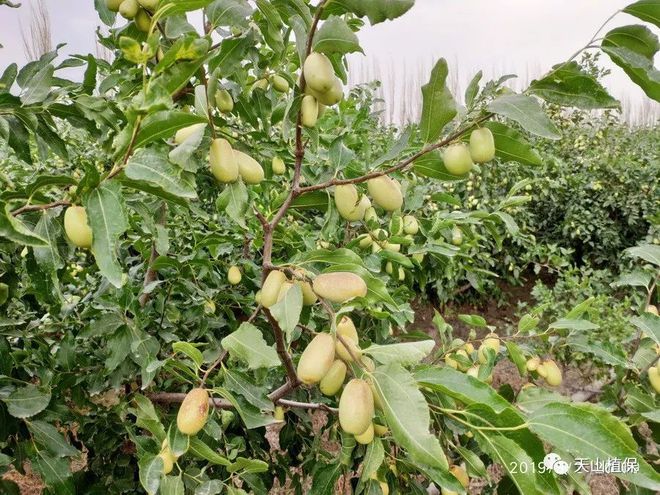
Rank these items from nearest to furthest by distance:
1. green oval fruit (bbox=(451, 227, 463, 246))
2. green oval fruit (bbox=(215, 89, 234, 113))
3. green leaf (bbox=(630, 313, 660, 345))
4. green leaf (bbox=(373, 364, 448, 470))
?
1. green leaf (bbox=(373, 364, 448, 470))
2. green oval fruit (bbox=(215, 89, 234, 113))
3. green leaf (bbox=(630, 313, 660, 345))
4. green oval fruit (bbox=(451, 227, 463, 246))

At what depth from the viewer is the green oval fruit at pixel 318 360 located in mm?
559

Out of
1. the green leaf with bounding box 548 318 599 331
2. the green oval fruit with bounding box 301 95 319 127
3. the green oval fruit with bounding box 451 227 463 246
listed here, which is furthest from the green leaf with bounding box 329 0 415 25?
the green oval fruit with bounding box 451 227 463 246

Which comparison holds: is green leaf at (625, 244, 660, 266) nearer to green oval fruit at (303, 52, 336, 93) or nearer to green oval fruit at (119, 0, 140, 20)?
green oval fruit at (303, 52, 336, 93)

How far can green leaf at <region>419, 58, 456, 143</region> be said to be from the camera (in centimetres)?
58

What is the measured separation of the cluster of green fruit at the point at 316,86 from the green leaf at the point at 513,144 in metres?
0.19

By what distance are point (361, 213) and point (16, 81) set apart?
2.24 feet

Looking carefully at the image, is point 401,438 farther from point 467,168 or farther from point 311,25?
point 311,25

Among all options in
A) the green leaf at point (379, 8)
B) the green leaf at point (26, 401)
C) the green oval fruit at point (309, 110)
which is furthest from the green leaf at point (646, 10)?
the green leaf at point (26, 401)

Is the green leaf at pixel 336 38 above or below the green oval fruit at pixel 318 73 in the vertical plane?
above

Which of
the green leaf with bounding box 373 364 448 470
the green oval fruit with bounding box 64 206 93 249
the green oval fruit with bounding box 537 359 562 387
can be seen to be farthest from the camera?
the green oval fruit with bounding box 537 359 562 387

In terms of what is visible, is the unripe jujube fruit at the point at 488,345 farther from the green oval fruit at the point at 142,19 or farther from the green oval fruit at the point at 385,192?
the green oval fruit at the point at 142,19

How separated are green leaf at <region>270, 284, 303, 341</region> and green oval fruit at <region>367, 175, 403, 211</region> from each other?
0.18 meters

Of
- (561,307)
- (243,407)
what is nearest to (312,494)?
(243,407)

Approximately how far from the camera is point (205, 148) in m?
0.66
